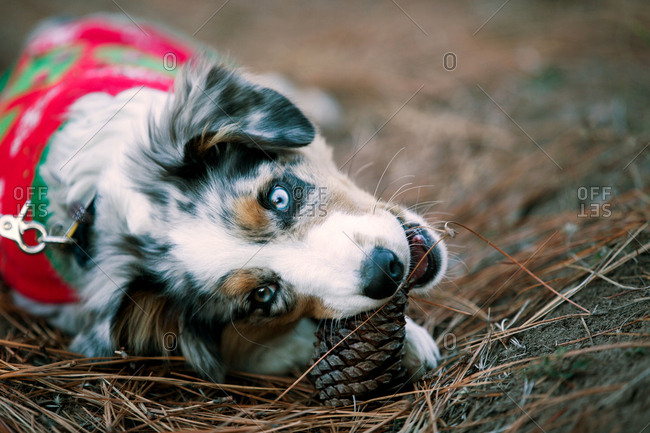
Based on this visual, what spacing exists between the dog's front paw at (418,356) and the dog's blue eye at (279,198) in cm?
76

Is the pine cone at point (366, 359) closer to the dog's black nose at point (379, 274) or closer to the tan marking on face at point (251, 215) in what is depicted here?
the dog's black nose at point (379, 274)

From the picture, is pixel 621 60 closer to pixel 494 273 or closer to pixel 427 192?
pixel 427 192

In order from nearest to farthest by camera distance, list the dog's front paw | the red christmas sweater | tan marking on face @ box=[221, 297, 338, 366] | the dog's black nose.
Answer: the dog's black nose → the dog's front paw → tan marking on face @ box=[221, 297, 338, 366] → the red christmas sweater

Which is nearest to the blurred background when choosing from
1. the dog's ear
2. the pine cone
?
the dog's ear

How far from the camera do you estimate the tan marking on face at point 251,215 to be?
2047mm

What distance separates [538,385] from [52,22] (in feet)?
14.5

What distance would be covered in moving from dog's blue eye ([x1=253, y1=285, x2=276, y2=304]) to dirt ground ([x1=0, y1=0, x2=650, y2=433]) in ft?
2.05

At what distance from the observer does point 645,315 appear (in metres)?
1.71

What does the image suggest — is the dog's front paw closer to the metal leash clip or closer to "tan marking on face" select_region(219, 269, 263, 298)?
"tan marking on face" select_region(219, 269, 263, 298)

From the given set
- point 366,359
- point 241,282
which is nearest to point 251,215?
point 241,282

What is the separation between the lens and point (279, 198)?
6.97ft

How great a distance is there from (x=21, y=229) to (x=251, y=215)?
3.76 feet

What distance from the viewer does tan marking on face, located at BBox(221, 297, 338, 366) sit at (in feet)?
7.07

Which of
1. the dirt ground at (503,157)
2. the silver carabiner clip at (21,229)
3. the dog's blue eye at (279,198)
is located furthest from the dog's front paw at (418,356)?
the silver carabiner clip at (21,229)
